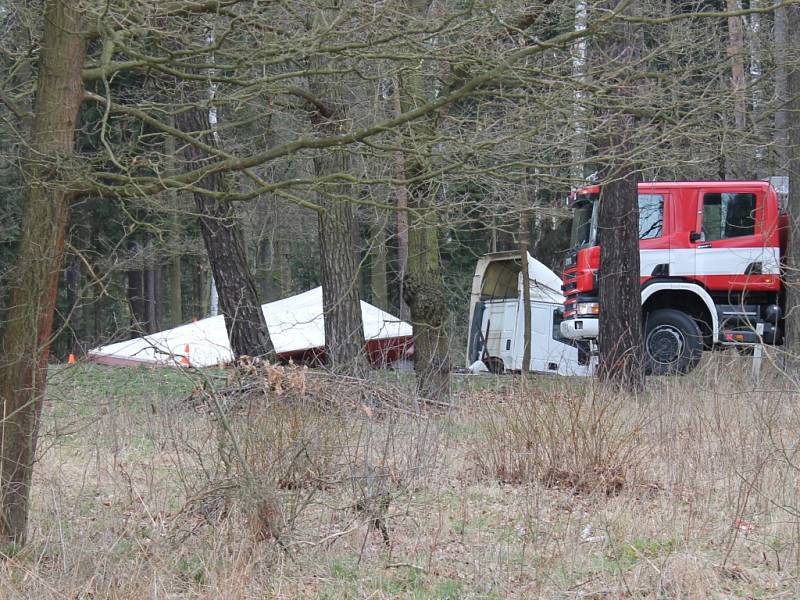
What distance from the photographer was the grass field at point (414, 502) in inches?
175

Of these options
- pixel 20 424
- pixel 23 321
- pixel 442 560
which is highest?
pixel 23 321

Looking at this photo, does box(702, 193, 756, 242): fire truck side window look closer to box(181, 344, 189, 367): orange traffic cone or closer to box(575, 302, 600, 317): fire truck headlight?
box(575, 302, 600, 317): fire truck headlight

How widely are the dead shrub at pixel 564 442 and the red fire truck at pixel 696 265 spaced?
22.7 feet

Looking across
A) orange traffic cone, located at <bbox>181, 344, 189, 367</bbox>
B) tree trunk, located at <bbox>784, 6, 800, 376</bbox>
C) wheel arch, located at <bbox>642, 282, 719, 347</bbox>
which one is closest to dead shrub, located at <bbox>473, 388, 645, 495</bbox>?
orange traffic cone, located at <bbox>181, 344, 189, 367</bbox>

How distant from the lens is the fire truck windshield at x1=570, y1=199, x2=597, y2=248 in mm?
14023

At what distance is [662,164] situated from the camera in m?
6.08

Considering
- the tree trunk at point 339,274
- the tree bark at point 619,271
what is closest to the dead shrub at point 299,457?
the tree trunk at point 339,274

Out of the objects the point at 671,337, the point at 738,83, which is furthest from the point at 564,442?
the point at 671,337

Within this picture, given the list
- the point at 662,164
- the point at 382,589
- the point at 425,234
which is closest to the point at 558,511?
the point at 382,589

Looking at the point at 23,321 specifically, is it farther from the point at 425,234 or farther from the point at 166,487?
the point at 425,234

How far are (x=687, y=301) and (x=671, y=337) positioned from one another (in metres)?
0.70

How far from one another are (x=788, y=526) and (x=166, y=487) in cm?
390

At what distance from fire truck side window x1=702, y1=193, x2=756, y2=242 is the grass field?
21.5 ft

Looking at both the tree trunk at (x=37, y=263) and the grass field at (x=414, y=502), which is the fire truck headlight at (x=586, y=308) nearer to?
the grass field at (x=414, y=502)
